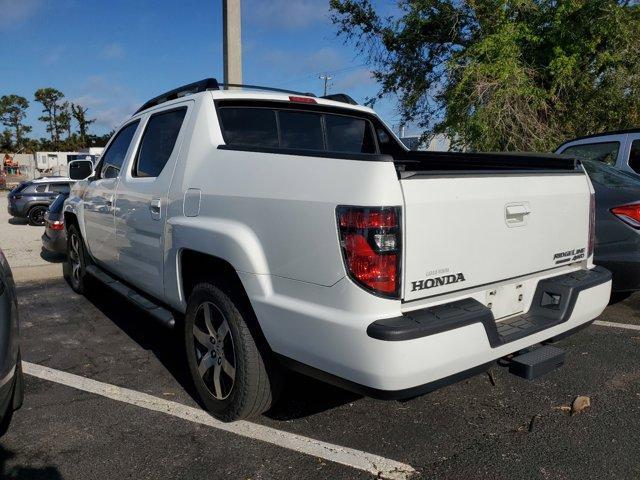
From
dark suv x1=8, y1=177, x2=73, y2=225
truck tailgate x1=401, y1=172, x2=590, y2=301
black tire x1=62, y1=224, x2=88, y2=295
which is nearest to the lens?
truck tailgate x1=401, y1=172, x2=590, y2=301

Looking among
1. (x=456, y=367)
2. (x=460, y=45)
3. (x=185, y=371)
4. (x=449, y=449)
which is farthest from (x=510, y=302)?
(x=460, y=45)

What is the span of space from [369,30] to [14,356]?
12.9m

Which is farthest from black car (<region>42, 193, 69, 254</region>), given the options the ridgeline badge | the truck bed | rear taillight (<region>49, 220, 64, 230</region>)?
the ridgeline badge

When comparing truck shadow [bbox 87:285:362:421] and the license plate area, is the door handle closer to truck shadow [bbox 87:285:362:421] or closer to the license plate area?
truck shadow [bbox 87:285:362:421]

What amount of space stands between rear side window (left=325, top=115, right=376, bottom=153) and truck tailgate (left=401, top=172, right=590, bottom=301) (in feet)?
5.46

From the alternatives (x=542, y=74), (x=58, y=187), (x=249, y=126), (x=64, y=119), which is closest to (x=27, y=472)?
(x=249, y=126)

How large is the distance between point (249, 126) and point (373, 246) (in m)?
1.74

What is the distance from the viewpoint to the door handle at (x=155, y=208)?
3404mm

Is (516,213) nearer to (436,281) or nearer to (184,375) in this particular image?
(436,281)

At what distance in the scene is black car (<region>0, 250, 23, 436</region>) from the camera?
2352 mm

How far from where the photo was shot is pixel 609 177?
4.99 m

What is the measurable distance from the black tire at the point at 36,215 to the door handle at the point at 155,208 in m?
13.7

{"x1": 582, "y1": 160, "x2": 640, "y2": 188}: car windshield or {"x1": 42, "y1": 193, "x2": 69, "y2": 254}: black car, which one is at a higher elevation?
{"x1": 582, "y1": 160, "x2": 640, "y2": 188}: car windshield

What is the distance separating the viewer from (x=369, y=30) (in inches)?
534
